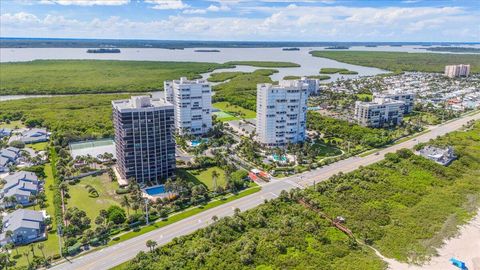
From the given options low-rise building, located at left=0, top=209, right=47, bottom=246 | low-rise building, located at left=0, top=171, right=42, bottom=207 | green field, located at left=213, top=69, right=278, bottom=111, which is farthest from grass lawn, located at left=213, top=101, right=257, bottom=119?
low-rise building, located at left=0, top=209, right=47, bottom=246

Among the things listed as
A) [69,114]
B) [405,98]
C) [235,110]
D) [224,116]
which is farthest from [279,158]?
[69,114]

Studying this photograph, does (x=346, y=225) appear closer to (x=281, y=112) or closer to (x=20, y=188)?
(x=281, y=112)

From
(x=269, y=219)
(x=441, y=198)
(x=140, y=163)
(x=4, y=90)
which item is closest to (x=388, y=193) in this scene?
(x=441, y=198)

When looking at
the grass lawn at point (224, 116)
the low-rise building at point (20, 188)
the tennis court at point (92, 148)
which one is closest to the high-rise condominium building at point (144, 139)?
the tennis court at point (92, 148)

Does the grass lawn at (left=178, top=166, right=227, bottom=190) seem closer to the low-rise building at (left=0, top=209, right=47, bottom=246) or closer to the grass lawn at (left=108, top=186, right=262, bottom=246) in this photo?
the grass lawn at (left=108, top=186, right=262, bottom=246)

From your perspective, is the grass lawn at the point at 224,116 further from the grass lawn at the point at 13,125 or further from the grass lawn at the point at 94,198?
the grass lawn at the point at 13,125

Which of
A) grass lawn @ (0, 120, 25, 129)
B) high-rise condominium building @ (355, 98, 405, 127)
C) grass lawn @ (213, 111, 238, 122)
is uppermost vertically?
high-rise condominium building @ (355, 98, 405, 127)
